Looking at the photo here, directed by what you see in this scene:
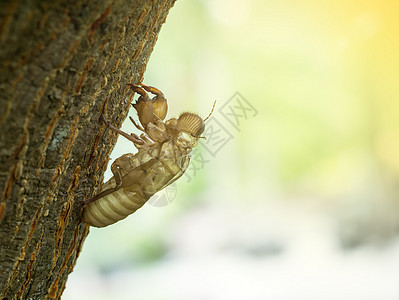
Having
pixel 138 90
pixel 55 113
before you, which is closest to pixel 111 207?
pixel 138 90

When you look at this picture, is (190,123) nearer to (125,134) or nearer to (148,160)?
(148,160)

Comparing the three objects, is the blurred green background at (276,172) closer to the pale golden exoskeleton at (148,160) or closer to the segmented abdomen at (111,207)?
the pale golden exoskeleton at (148,160)

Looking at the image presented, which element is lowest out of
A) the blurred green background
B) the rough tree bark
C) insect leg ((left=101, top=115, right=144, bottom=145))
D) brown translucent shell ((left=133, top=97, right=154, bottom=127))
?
the rough tree bark

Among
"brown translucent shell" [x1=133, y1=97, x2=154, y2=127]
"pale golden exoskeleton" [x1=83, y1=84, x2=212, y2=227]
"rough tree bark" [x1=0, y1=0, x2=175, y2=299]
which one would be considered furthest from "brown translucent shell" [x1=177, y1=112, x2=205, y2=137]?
"rough tree bark" [x1=0, y1=0, x2=175, y2=299]

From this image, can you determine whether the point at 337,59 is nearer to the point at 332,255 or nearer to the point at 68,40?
the point at 332,255

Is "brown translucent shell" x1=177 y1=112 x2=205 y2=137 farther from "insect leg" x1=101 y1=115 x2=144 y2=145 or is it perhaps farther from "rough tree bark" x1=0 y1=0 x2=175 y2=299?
"rough tree bark" x1=0 y1=0 x2=175 y2=299

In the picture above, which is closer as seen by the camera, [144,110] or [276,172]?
[144,110]

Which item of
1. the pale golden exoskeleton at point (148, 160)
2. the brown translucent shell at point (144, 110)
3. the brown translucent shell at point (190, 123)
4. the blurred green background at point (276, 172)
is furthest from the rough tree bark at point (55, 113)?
the blurred green background at point (276, 172)

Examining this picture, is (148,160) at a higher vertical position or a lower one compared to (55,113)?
higher
